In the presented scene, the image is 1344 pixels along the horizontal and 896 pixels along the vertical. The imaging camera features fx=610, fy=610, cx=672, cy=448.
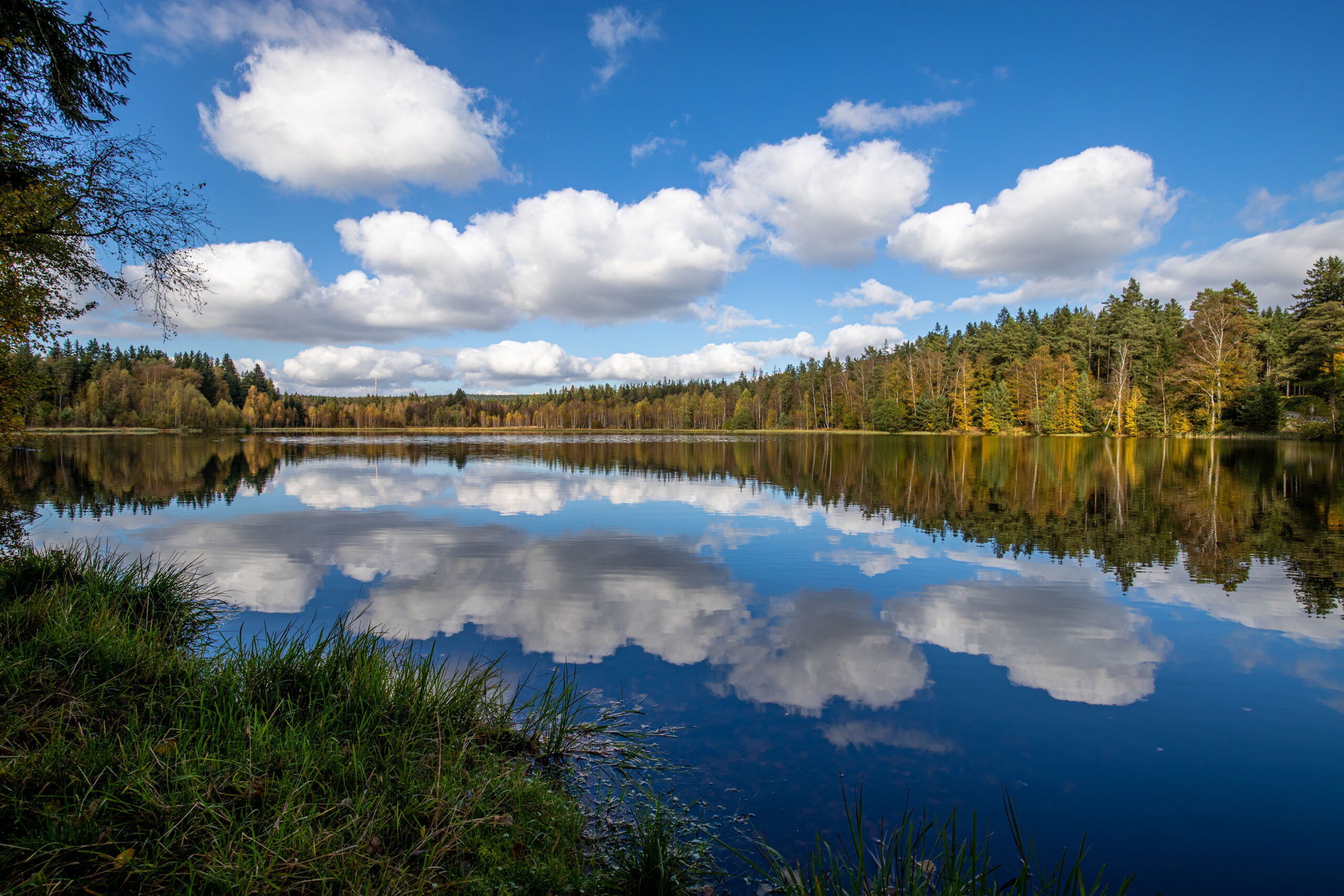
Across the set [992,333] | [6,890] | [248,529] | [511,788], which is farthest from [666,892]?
[992,333]

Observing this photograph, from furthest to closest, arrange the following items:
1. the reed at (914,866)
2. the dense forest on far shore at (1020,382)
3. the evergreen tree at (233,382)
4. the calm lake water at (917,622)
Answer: the evergreen tree at (233,382) < the dense forest on far shore at (1020,382) < the calm lake water at (917,622) < the reed at (914,866)

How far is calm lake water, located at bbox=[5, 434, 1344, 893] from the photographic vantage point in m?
4.61

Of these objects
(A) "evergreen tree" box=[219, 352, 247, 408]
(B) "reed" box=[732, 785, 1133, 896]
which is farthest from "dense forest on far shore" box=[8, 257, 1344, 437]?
(B) "reed" box=[732, 785, 1133, 896]

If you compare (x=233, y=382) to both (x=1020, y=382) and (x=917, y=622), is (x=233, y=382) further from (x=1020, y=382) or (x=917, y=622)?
(x=917, y=622)

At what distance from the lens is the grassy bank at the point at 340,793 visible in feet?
9.57

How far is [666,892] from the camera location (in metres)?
3.38

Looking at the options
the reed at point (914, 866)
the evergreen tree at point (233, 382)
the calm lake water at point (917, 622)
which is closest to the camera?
the reed at point (914, 866)

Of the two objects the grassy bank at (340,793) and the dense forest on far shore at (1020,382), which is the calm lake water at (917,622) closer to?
the grassy bank at (340,793)

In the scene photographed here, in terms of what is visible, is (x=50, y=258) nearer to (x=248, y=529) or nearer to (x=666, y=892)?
(x=248, y=529)

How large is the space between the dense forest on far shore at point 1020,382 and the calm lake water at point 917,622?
7215mm

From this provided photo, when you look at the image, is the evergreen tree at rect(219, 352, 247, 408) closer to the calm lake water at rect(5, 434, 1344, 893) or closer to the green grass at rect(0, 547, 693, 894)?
the calm lake water at rect(5, 434, 1344, 893)

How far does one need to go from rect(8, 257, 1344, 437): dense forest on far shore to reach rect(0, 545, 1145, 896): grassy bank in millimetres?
9014

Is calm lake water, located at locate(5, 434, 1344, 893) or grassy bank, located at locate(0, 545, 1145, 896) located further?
calm lake water, located at locate(5, 434, 1344, 893)

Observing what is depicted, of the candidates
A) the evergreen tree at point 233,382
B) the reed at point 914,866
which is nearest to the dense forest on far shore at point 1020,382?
the evergreen tree at point 233,382
